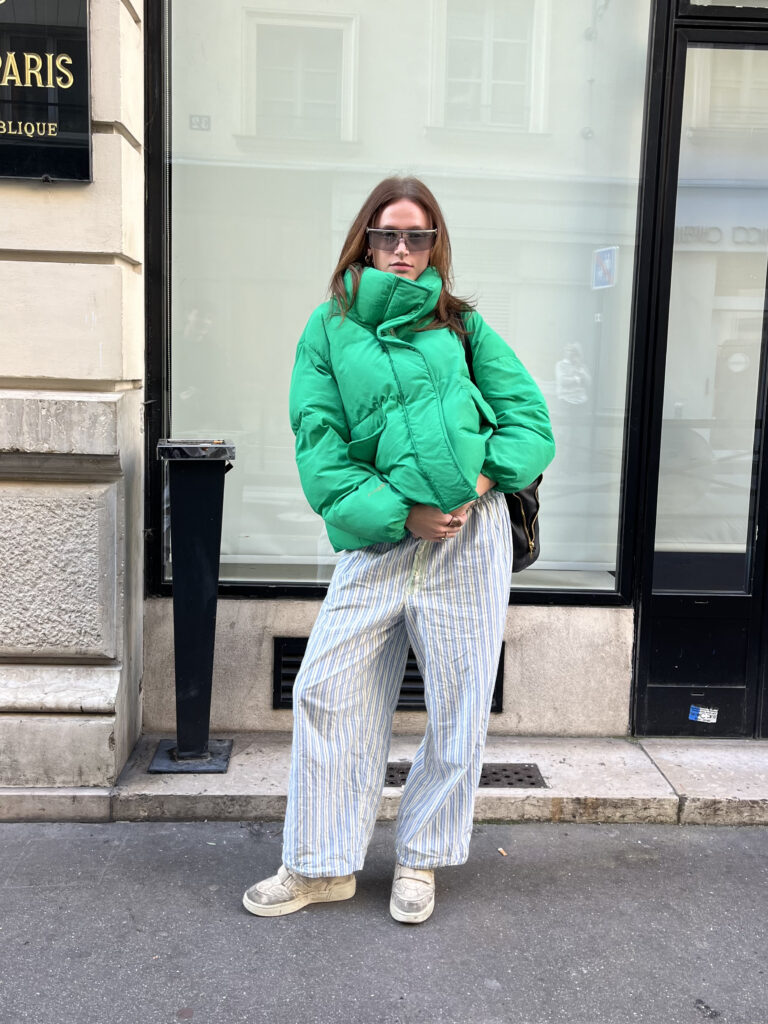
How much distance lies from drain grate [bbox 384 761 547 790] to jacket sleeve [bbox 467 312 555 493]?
142 centimetres

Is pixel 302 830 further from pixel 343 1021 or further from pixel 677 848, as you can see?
pixel 677 848

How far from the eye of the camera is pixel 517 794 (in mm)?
→ 3578

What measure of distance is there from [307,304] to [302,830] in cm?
219

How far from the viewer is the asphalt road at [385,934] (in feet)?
8.16

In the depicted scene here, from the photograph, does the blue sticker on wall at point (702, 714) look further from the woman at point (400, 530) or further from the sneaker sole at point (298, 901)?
the sneaker sole at point (298, 901)

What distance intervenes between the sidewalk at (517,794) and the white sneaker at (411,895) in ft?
2.04

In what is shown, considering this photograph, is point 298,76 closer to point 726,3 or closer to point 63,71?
point 63,71

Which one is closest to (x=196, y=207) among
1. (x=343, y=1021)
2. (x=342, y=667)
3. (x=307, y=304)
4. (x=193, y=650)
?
(x=307, y=304)

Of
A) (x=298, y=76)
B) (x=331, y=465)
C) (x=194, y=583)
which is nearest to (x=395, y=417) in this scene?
(x=331, y=465)

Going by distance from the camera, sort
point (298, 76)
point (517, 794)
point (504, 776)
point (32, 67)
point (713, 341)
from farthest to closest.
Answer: point (713, 341) < point (298, 76) < point (504, 776) < point (517, 794) < point (32, 67)

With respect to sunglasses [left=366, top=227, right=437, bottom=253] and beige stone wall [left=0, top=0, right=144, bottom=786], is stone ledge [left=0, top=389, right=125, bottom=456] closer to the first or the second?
beige stone wall [left=0, top=0, right=144, bottom=786]

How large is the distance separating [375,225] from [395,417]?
554 mm

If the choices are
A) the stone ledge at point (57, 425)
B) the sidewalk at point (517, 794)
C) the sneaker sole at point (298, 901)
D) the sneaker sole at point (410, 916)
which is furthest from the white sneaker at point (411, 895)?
the stone ledge at point (57, 425)

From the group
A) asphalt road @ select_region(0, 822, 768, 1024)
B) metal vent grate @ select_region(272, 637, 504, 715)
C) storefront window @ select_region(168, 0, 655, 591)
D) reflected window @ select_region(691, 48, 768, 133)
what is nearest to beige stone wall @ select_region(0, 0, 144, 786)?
asphalt road @ select_region(0, 822, 768, 1024)
